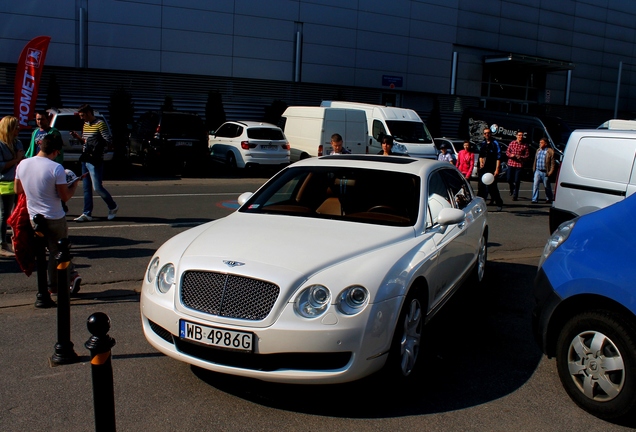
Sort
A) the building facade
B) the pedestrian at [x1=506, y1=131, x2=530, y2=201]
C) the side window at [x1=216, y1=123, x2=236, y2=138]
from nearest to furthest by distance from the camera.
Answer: the pedestrian at [x1=506, y1=131, x2=530, y2=201]
the side window at [x1=216, y1=123, x2=236, y2=138]
the building facade

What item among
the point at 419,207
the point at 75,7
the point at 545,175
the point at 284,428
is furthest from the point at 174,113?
the point at 284,428

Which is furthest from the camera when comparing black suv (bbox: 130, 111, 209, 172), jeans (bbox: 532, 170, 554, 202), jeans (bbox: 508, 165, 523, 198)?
black suv (bbox: 130, 111, 209, 172)

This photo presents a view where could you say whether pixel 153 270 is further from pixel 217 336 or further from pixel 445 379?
pixel 445 379

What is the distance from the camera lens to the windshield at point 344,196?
534 centimetres

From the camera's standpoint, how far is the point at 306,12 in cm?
2953

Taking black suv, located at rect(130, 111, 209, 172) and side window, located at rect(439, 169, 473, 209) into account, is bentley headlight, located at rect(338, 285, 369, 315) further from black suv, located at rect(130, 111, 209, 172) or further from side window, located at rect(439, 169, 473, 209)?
black suv, located at rect(130, 111, 209, 172)

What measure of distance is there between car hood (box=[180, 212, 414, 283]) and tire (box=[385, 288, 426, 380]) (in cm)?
48

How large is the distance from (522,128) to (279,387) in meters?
21.7

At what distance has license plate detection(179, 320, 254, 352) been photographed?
386 cm

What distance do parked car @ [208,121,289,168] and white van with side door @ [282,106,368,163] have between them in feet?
3.35

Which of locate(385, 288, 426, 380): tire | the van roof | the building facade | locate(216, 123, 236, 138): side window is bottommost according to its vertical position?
locate(385, 288, 426, 380): tire

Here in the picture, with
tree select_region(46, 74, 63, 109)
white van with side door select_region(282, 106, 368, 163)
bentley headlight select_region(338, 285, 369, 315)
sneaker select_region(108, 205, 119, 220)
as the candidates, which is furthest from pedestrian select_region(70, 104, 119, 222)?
tree select_region(46, 74, 63, 109)

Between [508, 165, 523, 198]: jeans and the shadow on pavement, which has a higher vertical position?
[508, 165, 523, 198]: jeans

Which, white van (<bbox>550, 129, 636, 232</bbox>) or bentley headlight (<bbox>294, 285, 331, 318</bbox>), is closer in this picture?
bentley headlight (<bbox>294, 285, 331, 318</bbox>)
